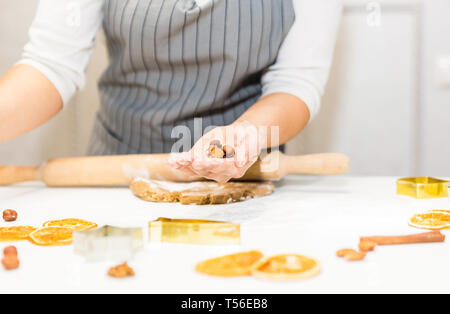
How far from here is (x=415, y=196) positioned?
66cm

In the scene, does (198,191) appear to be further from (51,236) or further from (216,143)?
(51,236)

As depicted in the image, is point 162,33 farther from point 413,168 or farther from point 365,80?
point 413,168

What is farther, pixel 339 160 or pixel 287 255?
pixel 339 160

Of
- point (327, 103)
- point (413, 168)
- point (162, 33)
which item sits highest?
point (162, 33)

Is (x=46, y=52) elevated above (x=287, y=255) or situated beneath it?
elevated above

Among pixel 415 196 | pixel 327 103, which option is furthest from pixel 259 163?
pixel 327 103

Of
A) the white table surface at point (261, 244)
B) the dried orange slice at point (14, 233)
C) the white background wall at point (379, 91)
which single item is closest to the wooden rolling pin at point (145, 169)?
the white table surface at point (261, 244)

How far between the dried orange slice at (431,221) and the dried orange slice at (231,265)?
21 cm

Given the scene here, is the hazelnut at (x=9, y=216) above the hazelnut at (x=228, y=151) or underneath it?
underneath

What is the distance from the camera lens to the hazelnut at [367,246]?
42 cm

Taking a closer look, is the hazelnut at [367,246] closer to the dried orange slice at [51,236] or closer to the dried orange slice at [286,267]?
the dried orange slice at [286,267]
